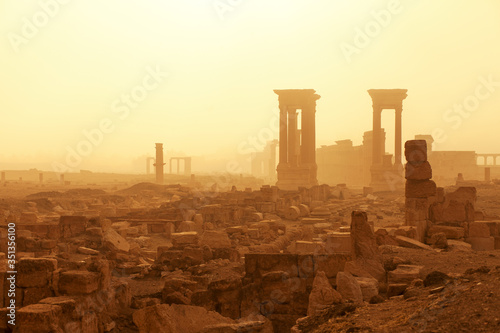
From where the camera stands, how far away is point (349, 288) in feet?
23.4

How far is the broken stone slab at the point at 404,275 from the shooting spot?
792 cm

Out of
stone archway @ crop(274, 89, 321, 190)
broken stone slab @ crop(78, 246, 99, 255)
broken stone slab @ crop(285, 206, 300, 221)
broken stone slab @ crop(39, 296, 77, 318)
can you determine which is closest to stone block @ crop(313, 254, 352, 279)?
broken stone slab @ crop(39, 296, 77, 318)

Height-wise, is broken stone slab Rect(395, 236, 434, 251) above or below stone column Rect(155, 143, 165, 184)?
below

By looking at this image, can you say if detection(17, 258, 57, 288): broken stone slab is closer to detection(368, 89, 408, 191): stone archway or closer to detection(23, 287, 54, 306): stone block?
detection(23, 287, 54, 306): stone block

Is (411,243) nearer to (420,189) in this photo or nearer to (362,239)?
(420,189)

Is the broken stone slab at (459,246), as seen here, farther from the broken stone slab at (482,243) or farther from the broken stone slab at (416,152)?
the broken stone slab at (416,152)

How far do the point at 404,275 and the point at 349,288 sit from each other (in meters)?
1.38

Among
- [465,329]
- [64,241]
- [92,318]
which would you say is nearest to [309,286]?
[92,318]

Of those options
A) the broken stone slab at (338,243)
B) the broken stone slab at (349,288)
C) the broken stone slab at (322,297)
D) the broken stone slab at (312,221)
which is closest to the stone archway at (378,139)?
the broken stone slab at (312,221)

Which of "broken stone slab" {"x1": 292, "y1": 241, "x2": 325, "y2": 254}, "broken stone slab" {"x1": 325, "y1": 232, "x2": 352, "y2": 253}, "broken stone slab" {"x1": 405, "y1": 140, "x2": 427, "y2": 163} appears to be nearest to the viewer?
"broken stone slab" {"x1": 325, "y1": 232, "x2": 352, "y2": 253}

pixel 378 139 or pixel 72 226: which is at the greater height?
pixel 378 139

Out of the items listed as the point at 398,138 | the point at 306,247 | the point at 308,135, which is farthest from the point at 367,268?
the point at 398,138

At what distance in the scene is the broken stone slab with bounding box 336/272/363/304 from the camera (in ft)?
23.3

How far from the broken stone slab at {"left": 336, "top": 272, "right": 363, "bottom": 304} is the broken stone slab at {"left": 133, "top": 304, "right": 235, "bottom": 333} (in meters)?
1.72
